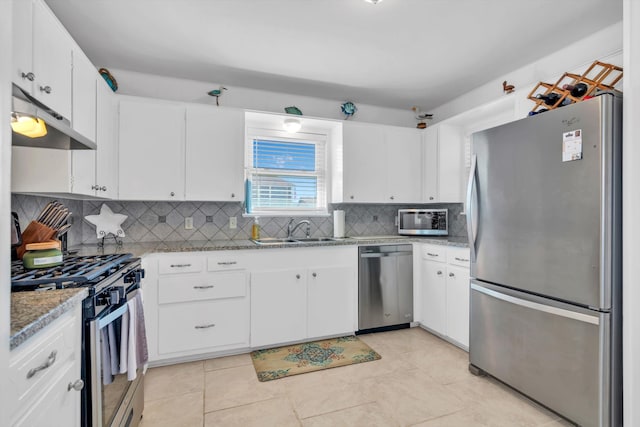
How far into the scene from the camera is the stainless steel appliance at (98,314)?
117 centimetres

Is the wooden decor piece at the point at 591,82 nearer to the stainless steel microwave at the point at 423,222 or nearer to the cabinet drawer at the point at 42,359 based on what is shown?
the stainless steel microwave at the point at 423,222

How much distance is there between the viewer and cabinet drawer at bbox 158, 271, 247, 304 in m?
2.48

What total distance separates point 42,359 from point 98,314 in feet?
1.27

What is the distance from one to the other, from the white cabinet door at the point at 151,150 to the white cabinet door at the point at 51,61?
791mm

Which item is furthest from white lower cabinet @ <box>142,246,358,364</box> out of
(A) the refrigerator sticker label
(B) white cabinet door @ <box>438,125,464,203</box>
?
(A) the refrigerator sticker label

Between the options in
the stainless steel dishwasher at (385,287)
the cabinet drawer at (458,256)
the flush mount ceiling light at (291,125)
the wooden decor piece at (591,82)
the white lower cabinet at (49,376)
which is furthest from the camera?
the flush mount ceiling light at (291,125)

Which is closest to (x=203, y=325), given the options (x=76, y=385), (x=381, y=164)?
(x=76, y=385)

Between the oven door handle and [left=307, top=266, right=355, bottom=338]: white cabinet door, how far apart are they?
1.62m

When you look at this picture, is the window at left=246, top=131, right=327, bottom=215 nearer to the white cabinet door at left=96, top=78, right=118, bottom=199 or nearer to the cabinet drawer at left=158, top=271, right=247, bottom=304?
the cabinet drawer at left=158, top=271, right=247, bottom=304

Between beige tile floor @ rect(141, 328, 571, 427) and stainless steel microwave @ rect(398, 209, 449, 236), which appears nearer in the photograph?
beige tile floor @ rect(141, 328, 571, 427)

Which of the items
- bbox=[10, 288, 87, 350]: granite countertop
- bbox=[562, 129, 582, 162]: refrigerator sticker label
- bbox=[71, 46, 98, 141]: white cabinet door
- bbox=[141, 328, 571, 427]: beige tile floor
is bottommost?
bbox=[141, 328, 571, 427]: beige tile floor

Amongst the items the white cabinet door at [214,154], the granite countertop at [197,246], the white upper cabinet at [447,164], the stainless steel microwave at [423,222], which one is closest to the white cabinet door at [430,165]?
the white upper cabinet at [447,164]

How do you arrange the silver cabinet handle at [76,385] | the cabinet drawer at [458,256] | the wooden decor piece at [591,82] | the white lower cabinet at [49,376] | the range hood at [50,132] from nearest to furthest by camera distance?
the white lower cabinet at [49,376] < the range hood at [50,132] < the silver cabinet handle at [76,385] < the wooden decor piece at [591,82] < the cabinet drawer at [458,256]

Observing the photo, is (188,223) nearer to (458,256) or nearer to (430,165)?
(458,256)
